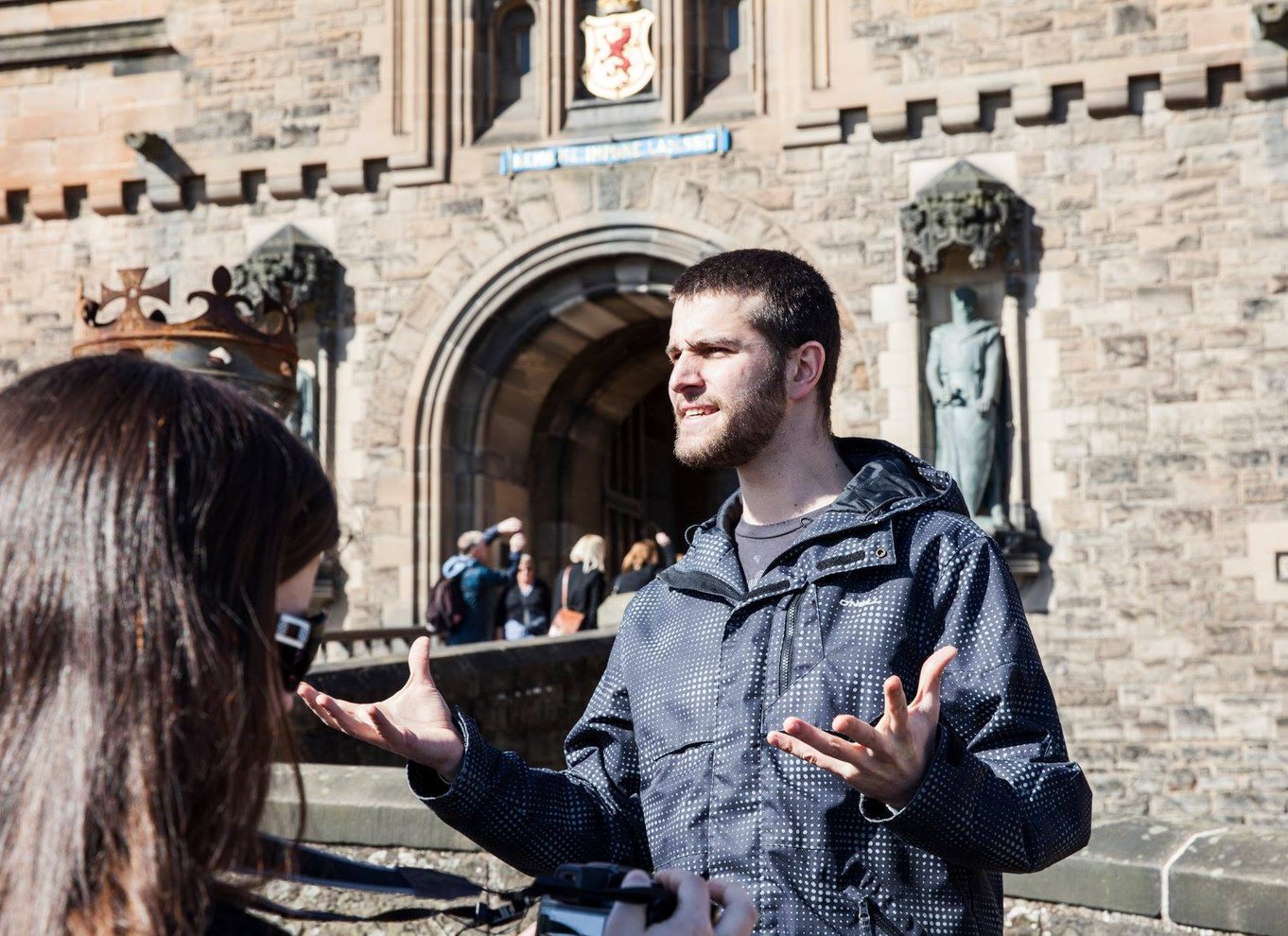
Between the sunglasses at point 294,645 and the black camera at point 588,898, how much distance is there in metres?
0.28

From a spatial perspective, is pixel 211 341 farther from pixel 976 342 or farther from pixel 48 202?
pixel 48 202

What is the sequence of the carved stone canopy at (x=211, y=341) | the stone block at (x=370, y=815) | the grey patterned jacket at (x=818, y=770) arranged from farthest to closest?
1. the carved stone canopy at (x=211, y=341)
2. the stone block at (x=370, y=815)
3. the grey patterned jacket at (x=818, y=770)

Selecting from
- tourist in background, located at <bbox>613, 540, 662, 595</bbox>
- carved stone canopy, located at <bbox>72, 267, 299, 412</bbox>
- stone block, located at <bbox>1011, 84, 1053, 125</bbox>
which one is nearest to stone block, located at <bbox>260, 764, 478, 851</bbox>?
carved stone canopy, located at <bbox>72, 267, 299, 412</bbox>

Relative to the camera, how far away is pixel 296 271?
44.0ft

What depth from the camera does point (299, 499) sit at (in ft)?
4.54

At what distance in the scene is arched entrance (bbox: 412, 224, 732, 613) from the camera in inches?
524

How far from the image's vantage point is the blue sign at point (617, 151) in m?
13.0

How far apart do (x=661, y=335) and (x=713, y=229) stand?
8.33ft

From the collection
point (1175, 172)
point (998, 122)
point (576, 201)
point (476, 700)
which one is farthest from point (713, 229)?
point (476, 700)

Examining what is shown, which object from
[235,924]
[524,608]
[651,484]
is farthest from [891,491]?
[651,484]

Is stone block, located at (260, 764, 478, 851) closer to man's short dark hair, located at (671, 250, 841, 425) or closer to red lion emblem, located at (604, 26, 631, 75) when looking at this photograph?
man's short dark hair, located at (671, 250, 841, 425)

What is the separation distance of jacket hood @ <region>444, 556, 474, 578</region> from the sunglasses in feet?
30.1

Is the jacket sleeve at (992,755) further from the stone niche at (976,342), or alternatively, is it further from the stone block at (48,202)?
the stone block at (48,202)

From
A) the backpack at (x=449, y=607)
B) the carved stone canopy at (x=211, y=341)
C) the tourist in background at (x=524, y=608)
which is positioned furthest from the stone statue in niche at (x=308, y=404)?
the carved stone canopy at (x=211, y=341)
